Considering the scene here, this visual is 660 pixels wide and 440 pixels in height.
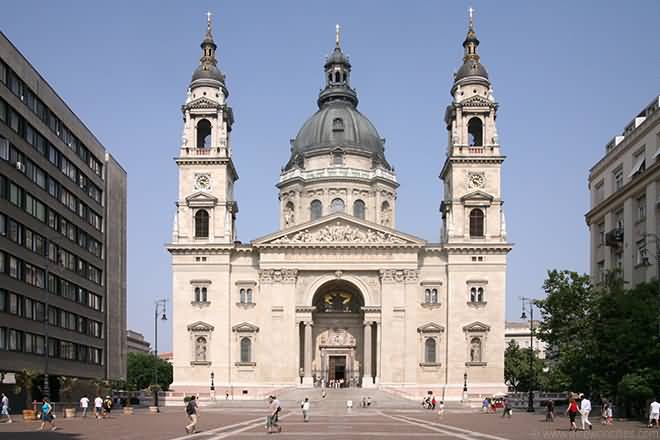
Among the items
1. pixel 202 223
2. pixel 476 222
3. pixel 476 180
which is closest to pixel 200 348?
pixel 202 223

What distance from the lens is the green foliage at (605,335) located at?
164 ft

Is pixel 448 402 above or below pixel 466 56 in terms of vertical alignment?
below

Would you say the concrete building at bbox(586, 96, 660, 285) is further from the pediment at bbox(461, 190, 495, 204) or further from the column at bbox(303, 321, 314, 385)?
the column at bbox(303, 321, 314, 385)

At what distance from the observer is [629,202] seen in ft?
213

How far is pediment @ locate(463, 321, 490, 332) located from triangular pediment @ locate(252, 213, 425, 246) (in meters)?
8.85

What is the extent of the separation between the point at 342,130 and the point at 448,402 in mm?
36828

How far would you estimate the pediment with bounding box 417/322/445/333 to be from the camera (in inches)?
3484

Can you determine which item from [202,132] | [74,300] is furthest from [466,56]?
[74,300]

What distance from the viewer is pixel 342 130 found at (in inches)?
4225

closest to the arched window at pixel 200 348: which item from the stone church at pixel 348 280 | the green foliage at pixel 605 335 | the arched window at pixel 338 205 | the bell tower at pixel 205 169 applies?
the stone church at pixel 348 280

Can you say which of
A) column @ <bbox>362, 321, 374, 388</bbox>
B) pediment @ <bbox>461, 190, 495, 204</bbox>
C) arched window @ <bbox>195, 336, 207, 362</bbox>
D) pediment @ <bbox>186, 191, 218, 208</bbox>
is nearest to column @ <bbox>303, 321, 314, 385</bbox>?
column @ <bbox>362, 321, 374, 388</bbox>

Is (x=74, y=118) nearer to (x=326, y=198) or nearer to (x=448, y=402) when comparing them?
(x=326, y=198)

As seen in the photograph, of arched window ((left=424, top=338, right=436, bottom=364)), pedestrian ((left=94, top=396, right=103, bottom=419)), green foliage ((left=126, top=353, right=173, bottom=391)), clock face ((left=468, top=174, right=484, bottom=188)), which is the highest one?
clock face ((left=468, top=174, right=484, bottom=188))

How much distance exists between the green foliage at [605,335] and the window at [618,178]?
11085 mm
